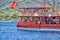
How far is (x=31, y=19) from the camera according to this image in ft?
11.7

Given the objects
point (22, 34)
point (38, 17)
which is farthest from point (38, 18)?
point (22, 34)

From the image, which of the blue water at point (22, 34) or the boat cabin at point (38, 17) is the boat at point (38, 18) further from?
the blue water at point (22, 34)

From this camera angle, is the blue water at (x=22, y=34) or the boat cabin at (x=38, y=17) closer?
the blue water at (x=22, y=34)

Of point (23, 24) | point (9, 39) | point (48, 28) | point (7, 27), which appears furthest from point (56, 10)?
point (9, 39)

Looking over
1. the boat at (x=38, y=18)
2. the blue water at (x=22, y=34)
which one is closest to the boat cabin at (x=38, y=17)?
the boat at (x=38, y=18)

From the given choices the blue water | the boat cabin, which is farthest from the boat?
the blue water

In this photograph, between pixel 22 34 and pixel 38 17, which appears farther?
pixel 38 17

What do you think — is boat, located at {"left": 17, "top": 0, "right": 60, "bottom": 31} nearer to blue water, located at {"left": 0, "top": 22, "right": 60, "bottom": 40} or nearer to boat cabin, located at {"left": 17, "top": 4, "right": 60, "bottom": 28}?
boat cabin, located at {"left": 17, "top": 4, "right": 60, "bottom": 28}

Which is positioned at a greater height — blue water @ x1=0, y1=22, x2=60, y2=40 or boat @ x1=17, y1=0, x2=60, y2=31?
boat @ x1=17, y1=0, x2=60, y2=31

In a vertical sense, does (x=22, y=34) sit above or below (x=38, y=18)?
below

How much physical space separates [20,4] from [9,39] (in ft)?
3.87

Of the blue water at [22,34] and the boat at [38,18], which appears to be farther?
the boat at [38,18]

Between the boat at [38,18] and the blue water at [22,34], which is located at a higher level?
the boat at [38,18]

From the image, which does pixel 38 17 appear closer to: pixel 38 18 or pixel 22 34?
pixel 38 18
